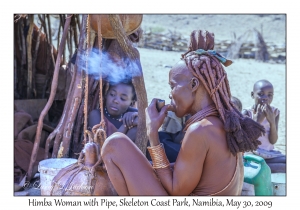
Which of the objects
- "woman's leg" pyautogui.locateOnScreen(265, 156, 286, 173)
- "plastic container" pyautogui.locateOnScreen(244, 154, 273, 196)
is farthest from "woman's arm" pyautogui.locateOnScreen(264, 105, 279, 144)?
"plastic container" pyautogui.locateOnScreen(244, 154, 273, 196)

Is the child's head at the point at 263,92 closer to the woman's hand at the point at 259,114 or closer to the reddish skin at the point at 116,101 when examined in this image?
the woman's hand at the point at 259,114

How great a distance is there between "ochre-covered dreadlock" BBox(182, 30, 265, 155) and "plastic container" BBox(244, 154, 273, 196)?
119 cm

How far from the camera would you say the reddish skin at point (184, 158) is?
2637 mm

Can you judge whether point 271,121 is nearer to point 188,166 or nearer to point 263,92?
point 263,92

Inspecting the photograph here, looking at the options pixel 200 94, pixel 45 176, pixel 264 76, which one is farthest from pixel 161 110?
pixel 264 76

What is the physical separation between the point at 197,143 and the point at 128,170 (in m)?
0.46

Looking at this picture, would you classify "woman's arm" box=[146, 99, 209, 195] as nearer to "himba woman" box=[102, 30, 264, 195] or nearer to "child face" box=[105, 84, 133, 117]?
"himba woman" box=[102, 30, 264, 195]

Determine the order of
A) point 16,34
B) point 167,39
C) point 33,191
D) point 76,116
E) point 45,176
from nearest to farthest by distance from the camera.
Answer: point 45,176
point 33,191
point 76,116
point 16,34
point 167,39

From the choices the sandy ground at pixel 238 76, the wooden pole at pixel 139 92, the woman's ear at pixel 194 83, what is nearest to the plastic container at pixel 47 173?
the wooden pole at pixel 139 92

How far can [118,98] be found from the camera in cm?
456
